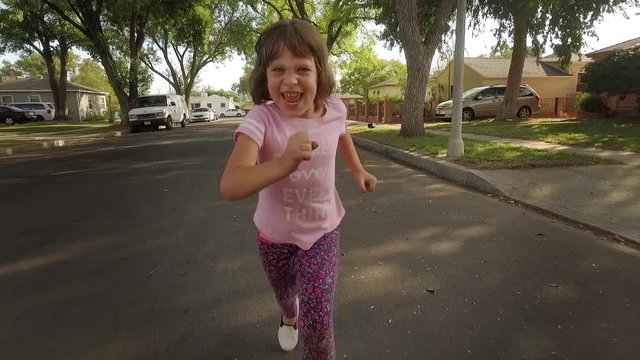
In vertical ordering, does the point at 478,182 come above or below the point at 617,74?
below

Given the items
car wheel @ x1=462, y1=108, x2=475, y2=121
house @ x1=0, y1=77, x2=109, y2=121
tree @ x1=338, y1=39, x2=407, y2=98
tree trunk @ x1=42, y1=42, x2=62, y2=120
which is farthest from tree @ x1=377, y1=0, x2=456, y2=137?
house @ x1=0, y1=77, x2=109, y2=121

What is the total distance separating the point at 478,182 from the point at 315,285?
18.3 feet

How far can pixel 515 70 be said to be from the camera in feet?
64.4

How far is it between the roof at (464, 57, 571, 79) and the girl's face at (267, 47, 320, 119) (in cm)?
3458

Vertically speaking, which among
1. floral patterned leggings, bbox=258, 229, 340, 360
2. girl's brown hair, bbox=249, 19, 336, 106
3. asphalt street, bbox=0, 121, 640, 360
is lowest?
asphalt street, bbox=0, 121, 640, 360

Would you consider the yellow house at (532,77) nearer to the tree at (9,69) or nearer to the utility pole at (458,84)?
the utility pole at (458,84)

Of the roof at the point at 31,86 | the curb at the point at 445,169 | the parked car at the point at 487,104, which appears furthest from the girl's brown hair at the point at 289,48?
the roof at the point at 31,86

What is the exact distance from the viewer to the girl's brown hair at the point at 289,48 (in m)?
1.79

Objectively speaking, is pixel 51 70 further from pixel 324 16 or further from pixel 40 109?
pixel 324 16

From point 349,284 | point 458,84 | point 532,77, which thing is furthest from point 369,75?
point 349,284

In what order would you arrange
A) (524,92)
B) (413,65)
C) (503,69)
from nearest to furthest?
(413,65)
(524,92)
(503,69)

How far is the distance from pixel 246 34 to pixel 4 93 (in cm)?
3050

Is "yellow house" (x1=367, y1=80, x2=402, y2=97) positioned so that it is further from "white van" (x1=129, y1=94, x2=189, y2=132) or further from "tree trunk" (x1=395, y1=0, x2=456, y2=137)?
"tree trunk" (x1=395, y1=0, x2=456, y2=137)

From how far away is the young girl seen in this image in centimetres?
178
